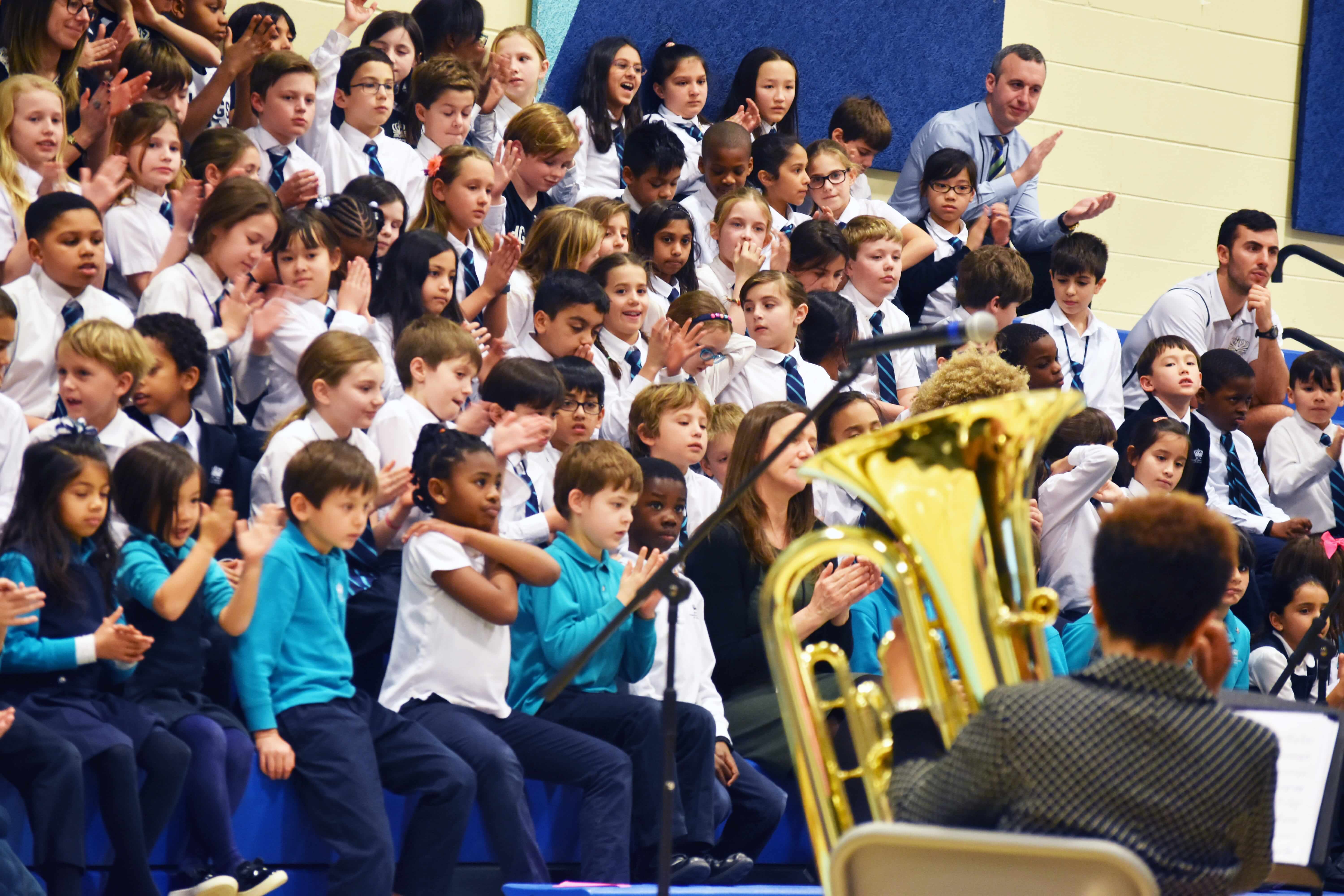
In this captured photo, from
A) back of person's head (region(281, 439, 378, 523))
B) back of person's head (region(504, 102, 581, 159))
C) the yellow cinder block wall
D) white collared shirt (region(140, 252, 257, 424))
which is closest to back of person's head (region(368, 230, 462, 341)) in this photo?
white collared shirt (region(140, 252, 257, 424))

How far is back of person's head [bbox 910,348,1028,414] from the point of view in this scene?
3.61 metres

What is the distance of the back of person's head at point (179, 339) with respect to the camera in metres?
3.88

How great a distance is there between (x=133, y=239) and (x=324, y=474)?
1481mm

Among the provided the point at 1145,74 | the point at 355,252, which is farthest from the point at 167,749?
the point at 1145,74

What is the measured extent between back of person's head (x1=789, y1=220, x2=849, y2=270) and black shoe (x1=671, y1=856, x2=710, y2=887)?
2796mm

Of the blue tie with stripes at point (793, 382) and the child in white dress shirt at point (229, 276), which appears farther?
the blue tie with stripes at point (793, 382)

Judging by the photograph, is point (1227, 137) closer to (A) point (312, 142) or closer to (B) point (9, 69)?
(A) point (312, 142)

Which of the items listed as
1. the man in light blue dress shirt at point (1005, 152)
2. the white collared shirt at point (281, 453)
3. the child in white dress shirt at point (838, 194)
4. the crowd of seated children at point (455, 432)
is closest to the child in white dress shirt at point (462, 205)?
the crowd of seated children at point (455, 432)

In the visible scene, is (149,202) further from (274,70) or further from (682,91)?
(682,91)

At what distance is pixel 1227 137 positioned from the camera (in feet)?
29.0

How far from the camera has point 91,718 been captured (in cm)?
312

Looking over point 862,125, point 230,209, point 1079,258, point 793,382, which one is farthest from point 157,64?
point 1079,258

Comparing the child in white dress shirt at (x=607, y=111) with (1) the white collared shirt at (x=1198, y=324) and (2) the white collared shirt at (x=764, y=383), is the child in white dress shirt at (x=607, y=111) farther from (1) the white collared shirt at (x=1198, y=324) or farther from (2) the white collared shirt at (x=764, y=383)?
(1) the white collared shirt at (x=1198, y=324)

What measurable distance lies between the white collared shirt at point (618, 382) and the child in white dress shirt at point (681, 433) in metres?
0.08
